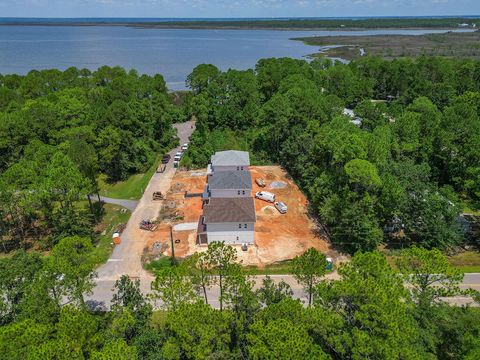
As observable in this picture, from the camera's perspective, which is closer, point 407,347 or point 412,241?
point 407,347

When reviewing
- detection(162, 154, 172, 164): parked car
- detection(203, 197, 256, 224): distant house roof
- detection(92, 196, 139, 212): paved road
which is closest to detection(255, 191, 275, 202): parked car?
detection(203, 197, 256, 224): distant house roof

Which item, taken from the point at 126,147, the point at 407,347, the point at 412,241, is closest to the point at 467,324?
the point at 407,347

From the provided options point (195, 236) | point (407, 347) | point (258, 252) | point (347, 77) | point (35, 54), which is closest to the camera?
point (407, 347)

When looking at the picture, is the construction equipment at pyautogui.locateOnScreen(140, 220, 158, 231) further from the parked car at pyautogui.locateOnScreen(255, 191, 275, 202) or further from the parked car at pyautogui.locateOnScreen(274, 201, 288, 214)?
the parked car at pyautogui.locateOnScreen(274, 201, 288, 214)

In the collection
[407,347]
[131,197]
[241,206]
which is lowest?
[131,197]

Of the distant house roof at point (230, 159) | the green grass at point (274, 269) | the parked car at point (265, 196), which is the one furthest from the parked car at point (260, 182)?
the green grass at point (274, 269)

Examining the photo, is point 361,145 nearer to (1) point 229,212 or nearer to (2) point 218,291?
(1) point 229,212

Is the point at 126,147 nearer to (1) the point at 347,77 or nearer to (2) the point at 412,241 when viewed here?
(2) the point at 412,241

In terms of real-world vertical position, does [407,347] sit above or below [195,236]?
above
